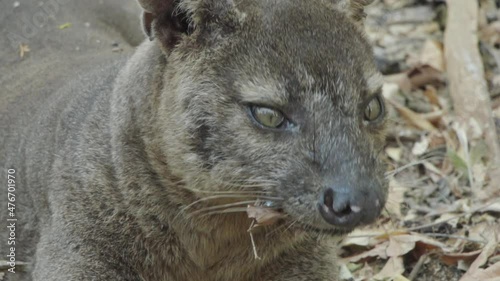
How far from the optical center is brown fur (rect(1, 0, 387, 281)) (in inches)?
175

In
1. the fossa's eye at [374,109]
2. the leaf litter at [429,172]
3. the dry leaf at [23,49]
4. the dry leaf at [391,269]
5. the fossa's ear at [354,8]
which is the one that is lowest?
the dry leaf at [391,269]

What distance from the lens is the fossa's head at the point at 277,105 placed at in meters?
4.33

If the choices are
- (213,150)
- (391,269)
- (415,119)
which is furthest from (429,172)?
(213,150)

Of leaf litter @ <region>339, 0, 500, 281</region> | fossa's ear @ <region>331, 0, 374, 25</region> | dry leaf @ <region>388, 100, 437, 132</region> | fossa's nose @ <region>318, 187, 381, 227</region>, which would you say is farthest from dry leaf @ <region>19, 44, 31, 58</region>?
fossa's nose @ <region>318, 187, 381, 227</region>

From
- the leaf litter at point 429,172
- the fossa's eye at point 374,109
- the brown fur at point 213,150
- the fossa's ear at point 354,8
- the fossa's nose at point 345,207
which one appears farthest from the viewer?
the leaf litter at point 429,172

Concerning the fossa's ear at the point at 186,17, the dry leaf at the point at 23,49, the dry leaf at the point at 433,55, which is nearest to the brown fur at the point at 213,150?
the fossa's ear at the point at 186,17

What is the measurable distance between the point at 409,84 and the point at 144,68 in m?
4.13

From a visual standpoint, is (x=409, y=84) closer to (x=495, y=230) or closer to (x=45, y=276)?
(x=495, y=230)

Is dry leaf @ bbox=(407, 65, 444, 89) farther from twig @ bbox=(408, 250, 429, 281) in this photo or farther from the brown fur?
the brown fur

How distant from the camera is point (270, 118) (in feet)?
14.8

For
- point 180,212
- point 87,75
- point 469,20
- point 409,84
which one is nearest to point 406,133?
point 409,84

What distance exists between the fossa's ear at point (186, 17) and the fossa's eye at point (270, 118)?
0.53 meters

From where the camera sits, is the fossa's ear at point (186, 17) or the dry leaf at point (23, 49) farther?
the dry leaf at point (23, 49)

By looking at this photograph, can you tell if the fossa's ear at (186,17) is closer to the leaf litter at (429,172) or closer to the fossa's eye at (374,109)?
the fossa's eye at (374,109)
